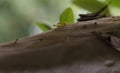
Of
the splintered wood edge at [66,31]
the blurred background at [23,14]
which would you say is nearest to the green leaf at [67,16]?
the splintered wood edge at [66,31]

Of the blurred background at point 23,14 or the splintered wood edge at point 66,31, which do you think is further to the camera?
the blurred background at point 23,14

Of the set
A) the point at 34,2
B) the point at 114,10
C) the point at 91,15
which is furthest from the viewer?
the point at 34,2

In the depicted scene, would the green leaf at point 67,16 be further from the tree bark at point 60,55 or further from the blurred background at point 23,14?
A: the blurred background at point 23,14

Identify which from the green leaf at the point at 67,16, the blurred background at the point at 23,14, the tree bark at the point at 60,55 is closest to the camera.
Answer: the tree bark at the point at 60,55

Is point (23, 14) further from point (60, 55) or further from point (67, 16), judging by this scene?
point (60, 55)

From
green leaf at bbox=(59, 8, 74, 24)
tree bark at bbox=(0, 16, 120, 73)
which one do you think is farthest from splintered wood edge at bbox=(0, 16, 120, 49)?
green leaf at bbox=(59, 8, 74, 24)

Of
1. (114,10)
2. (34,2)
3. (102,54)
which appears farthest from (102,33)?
(34,2)

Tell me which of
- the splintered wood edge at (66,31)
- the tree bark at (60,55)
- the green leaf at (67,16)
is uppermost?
the green leaf at (67,16)

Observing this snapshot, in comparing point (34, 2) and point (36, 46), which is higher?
point (34, 2)

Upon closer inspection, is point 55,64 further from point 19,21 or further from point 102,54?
point 19,21
